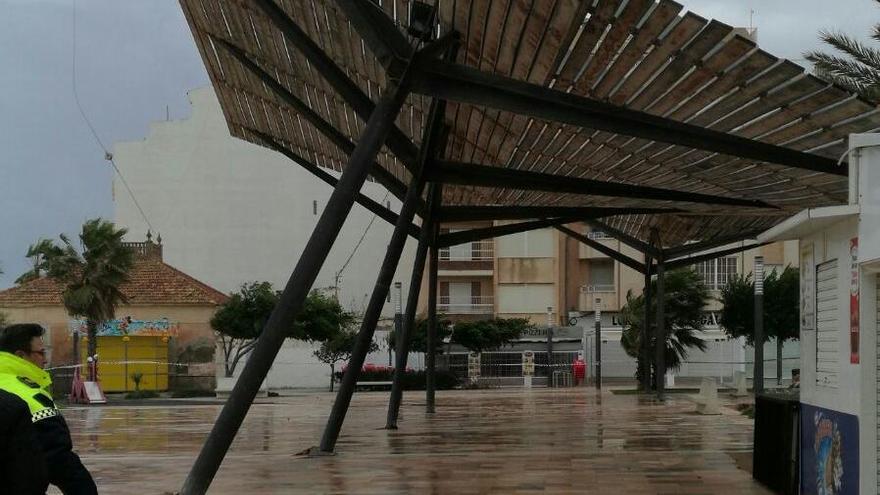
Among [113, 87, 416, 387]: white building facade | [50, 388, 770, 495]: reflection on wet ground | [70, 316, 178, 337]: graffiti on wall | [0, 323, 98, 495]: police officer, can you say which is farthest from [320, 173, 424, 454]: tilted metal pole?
[113, 87, 416, 387]: white building facade

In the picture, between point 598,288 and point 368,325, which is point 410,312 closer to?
point 368,325

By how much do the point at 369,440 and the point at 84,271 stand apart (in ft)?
90.4

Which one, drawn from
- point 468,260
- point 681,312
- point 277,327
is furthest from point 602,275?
point 277,327

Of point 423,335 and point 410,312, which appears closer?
point 410,312

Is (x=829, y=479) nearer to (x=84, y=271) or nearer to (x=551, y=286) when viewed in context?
(x=84, y=271)

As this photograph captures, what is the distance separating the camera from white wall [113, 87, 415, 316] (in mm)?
68000

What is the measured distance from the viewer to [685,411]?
2847cm

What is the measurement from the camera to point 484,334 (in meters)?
54.7

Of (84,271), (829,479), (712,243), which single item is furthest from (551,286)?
(829,479)

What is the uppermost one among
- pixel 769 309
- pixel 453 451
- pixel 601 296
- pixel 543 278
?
pixel 543 278

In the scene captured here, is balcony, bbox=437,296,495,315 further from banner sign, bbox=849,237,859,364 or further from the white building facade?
banner sign, bbox=849,237,859,364

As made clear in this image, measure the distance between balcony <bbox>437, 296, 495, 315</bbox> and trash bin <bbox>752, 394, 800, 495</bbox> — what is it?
A: 188 ft

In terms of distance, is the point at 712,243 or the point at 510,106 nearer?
the point at 510,106

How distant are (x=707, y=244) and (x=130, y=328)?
83.1ft
